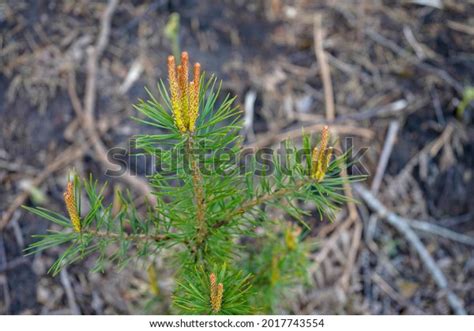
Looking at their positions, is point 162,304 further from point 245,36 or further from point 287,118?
point 245,36

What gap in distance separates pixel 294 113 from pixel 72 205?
1.63m

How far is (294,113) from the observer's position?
2.51 meters

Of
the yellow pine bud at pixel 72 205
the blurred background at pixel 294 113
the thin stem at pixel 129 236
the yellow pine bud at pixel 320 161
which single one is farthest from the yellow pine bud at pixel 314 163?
the blurred background at pixel 294 113

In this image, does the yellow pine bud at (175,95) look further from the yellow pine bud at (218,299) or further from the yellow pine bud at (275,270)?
the yellow pine bud at (275,270)

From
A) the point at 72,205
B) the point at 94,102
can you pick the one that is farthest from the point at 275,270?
the point at 94,102

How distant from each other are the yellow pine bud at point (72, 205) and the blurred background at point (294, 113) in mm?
796

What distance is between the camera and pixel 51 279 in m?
2.08

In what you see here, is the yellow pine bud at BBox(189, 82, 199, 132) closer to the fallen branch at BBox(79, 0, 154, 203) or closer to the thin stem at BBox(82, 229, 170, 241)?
the thin stem at BBox(82, 229, 170, 241)

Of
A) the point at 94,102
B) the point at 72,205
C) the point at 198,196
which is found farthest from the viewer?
the point at 94,102

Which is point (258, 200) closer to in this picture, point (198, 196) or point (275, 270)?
point (198, 196)

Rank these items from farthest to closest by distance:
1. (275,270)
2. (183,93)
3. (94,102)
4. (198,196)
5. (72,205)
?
(94,102)
(275,270)
(198,196)
(72,205)
(183,93)
